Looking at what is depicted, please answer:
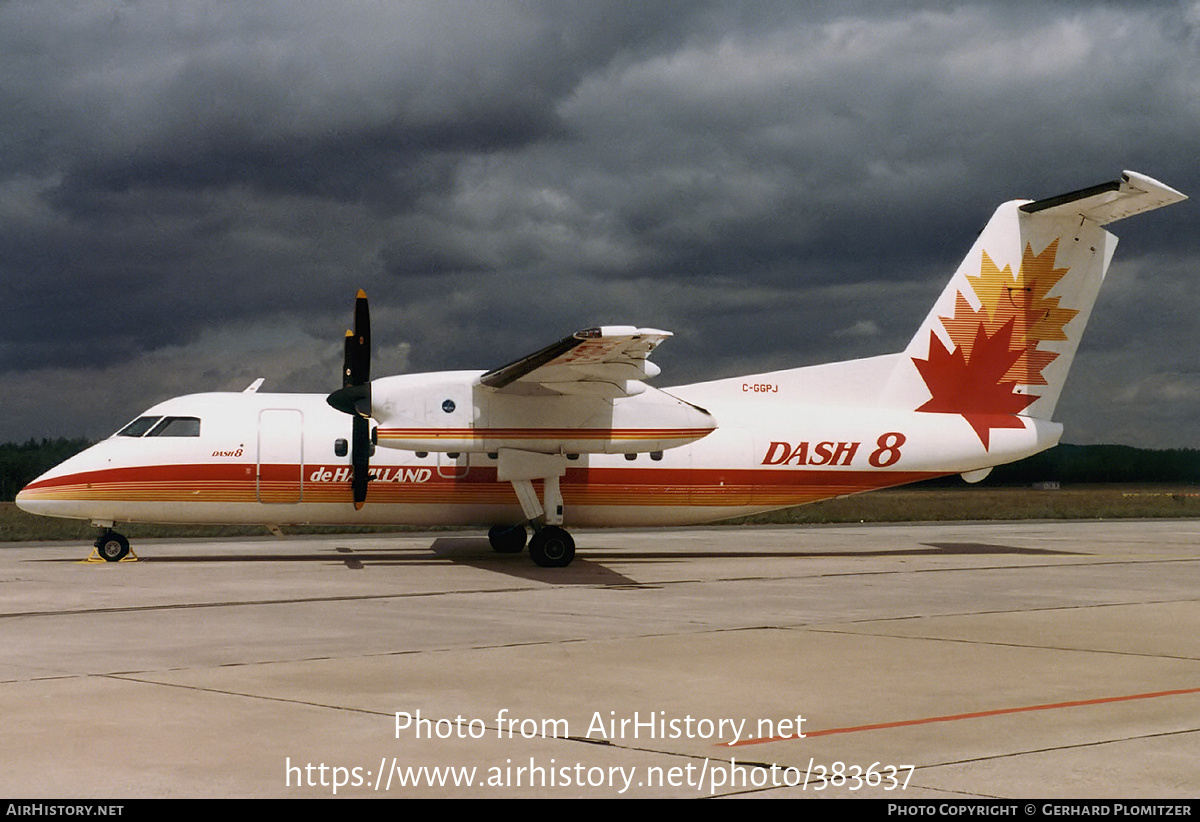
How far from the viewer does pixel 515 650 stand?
11.0m

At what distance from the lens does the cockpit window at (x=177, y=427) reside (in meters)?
21.9

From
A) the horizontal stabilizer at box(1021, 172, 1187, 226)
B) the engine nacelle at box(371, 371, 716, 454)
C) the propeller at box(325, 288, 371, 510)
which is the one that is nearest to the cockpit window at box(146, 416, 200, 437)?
the propeller at box(325, 288, 371, 510)

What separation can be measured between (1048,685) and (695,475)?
542 inches

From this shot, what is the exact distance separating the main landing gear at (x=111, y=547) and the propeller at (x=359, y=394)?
4551 mm

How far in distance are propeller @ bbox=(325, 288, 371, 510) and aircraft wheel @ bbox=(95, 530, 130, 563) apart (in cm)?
455

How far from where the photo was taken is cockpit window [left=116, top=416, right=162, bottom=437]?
72.1 feet

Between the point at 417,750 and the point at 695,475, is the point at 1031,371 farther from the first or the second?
the point at 417,750

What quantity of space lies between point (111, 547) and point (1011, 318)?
17.7 m

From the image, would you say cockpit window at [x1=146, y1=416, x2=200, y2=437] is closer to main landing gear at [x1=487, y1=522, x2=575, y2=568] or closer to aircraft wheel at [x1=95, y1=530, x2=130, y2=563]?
aircraft wheel at [x1=95, y1=530, x2=130, y2=563]

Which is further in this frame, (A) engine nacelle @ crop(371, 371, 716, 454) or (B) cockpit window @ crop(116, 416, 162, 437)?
(B) cockpit window @ crop(116, 416, 162, 437)

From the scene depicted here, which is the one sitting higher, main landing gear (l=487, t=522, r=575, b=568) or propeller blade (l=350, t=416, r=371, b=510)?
propeller blade (l=350, t=416, r=371, b=510)

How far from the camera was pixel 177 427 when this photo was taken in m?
22.0

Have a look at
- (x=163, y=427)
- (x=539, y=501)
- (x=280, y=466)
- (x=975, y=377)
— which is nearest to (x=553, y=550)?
(x=539, y=501)
